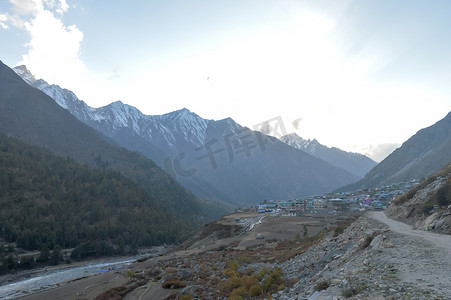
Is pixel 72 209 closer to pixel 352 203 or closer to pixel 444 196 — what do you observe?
pixel 352 203

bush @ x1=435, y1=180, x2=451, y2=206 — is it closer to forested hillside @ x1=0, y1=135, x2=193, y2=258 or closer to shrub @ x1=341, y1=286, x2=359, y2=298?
shrub @ x1=341, y1=286, x2=359, y2=298

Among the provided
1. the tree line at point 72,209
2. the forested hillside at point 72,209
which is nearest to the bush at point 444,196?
the tree line at point 72,209

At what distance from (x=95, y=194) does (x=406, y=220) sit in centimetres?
13076

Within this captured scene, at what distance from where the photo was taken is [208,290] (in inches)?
889

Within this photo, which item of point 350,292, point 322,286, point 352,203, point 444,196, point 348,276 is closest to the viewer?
point 350,292

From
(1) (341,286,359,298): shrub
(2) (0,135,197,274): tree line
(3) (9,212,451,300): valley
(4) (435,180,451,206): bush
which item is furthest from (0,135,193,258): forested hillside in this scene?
(1) (341,286,359,298): shrub

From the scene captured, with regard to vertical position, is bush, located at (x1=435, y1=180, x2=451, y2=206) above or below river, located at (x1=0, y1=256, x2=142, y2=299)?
above

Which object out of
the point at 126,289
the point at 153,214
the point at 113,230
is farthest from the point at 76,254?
the point at 126,289

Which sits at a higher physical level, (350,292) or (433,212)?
(350,292)

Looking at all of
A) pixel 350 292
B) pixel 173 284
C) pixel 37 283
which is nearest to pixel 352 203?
pixel 173 284

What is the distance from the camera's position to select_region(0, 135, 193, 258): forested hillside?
90.9 meters

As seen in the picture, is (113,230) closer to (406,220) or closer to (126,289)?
(126,289)

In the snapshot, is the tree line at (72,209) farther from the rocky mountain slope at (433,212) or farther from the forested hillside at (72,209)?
the rocky mountain slope at (433,212)

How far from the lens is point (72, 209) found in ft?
373
